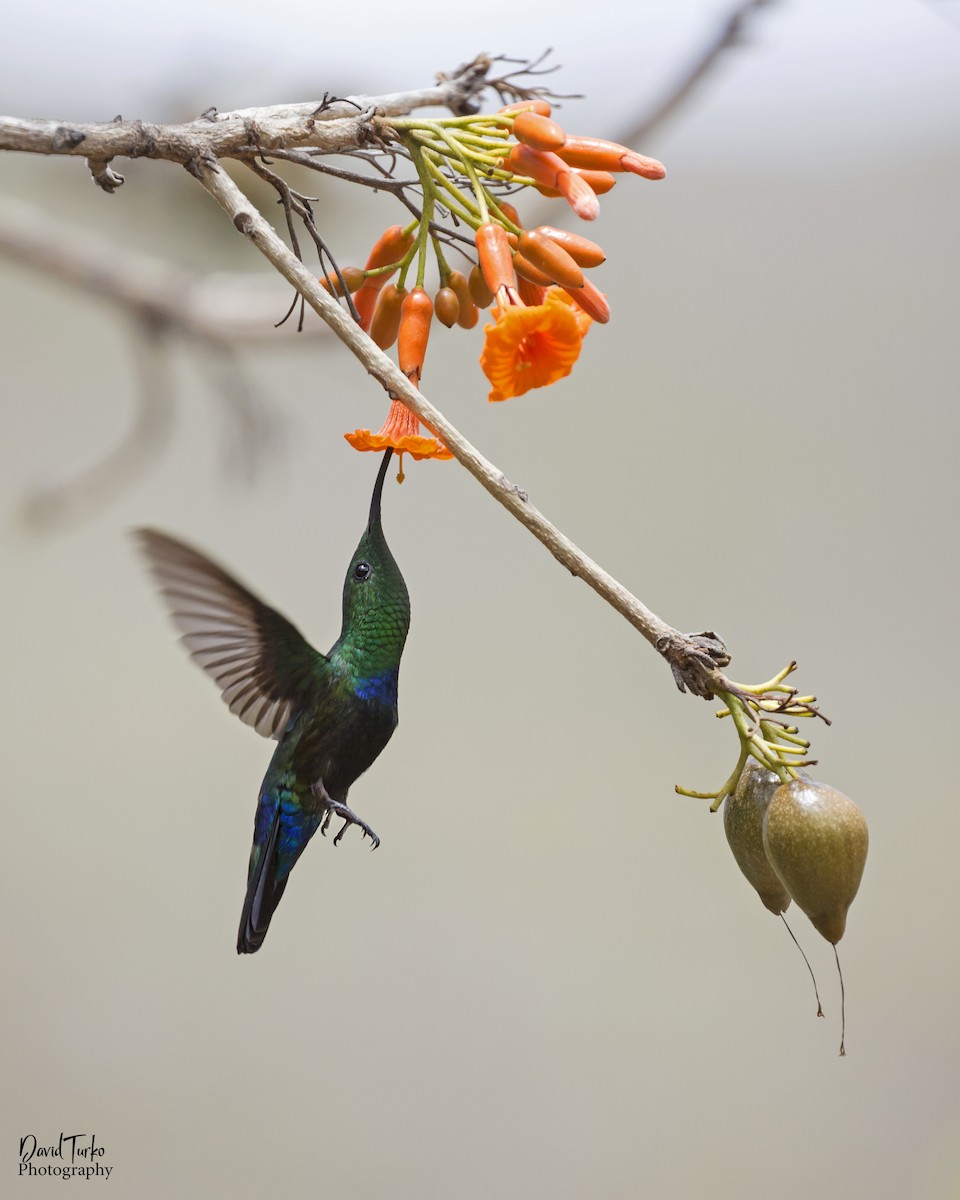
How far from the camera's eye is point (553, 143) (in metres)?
0.64

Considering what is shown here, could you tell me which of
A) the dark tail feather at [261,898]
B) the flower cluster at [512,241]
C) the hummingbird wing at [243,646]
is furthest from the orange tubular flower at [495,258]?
the dark tail feather at [261,898]

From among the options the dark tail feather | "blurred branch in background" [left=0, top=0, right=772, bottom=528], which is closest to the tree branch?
"blurred branch in background" [left=0, top=0, right=772, bottom=528]

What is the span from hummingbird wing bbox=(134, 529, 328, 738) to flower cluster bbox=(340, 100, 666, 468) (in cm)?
17

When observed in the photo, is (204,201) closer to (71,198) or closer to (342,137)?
(71,198)

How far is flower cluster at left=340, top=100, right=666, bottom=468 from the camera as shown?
64cm

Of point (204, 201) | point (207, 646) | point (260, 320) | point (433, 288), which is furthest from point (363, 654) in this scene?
point (204, 201)

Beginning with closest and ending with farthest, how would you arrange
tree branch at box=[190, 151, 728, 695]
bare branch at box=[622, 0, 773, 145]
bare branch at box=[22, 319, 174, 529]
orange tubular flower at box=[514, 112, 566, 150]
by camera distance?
tree branch at box=[190, 151, 728, 695] → orange tubular flower at box=[514, 112, 566, 150] → bare branch at box=[622, 0, 773, 145] → bare branch at box=[22, 319, 174, 529]

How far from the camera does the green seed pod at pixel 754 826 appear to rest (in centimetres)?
59

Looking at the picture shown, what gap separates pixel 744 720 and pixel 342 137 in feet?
1.45

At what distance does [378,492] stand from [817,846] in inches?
12.3

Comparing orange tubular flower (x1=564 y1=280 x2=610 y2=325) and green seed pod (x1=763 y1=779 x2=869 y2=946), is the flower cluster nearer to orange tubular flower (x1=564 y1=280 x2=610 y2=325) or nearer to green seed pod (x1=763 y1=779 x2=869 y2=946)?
orange tubular flower (x1=564 y1=280 x2=610 y2=325)

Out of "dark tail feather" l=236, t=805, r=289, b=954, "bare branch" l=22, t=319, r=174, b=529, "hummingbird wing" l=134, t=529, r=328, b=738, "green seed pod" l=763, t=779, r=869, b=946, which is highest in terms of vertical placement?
"bare branch" l=22, t=319, r=174, b=529

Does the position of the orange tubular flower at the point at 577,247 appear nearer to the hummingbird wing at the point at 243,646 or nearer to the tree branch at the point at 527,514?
the tree branch at the point at 527,514

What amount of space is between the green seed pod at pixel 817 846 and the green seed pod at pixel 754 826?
0.07 feet
